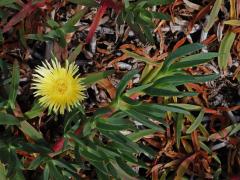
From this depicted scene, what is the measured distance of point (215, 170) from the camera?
1387 mm

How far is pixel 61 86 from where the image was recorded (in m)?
1.17

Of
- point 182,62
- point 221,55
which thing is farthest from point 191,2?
point 182,62

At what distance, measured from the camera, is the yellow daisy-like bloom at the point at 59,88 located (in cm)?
116

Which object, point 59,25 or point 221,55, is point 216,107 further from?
point 59,25

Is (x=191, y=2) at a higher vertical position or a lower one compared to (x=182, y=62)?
higher

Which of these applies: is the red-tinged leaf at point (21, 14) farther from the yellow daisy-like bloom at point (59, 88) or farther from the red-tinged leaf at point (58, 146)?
the red-tinged leaf at point (58, 146)

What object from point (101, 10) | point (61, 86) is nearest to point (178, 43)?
point (101, 10)

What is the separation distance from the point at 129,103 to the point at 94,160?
0.15 m

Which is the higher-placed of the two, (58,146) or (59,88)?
(59,88)

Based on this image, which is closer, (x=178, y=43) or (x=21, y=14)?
(x=21, y=14)

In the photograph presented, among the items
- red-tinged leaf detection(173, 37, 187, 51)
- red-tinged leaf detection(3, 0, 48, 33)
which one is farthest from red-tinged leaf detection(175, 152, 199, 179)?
red-tinged leaf detection(3, 0, 48, 33)

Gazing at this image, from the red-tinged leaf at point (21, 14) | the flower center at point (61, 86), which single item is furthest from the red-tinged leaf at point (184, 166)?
the red-tinged leaf at point (21, 14)

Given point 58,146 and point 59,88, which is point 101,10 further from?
point 58,146

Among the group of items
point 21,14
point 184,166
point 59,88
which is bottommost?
point 184,166
